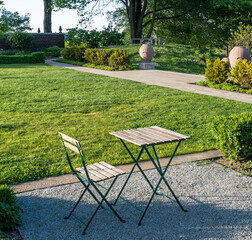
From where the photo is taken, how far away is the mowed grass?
5578 millimetres

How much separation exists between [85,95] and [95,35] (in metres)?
19.6

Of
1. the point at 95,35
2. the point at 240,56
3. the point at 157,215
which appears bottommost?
the point at 157,215

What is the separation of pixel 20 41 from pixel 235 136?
30114 millimetres

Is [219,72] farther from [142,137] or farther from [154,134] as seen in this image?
[142,137]

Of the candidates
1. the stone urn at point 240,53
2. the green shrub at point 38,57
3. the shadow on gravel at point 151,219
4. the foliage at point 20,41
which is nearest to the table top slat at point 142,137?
the shadow on gravel at point 151,219

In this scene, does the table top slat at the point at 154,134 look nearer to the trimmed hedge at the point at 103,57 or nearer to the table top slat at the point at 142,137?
the table top slat at the point at 142,137

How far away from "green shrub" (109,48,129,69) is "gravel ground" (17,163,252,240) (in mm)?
15177

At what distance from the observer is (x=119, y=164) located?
211 inches

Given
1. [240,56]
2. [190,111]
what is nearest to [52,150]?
[190,111]

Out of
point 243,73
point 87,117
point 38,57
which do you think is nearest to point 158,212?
point 87,117

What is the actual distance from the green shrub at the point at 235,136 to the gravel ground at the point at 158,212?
52 cm

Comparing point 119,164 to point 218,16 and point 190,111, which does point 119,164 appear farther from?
point 218,16

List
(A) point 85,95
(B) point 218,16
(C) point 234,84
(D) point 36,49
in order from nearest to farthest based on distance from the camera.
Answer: (A) point 85,95 → (C) point 234,84 → (B) point 218,16 → (D) point 36,49

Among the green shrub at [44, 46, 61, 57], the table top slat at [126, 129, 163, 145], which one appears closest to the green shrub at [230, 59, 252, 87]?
Answer: the table top slat at [126, 129, 163, 145]
